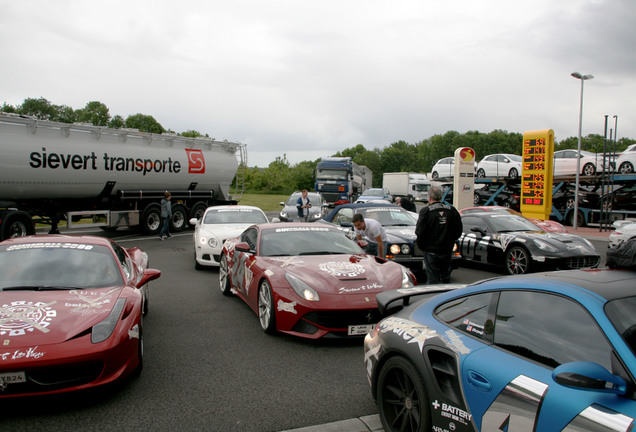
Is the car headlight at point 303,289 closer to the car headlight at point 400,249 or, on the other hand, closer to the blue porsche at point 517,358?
the blue porsche at point 517,358

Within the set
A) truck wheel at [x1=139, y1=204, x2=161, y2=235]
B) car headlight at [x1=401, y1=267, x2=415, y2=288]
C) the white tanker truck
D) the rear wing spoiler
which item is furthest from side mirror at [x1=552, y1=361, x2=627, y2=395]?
truck wheel at [x1=139, y1=204, x2=161, y2=235]

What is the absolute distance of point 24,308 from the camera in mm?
4094

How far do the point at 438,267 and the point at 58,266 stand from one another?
467 cm

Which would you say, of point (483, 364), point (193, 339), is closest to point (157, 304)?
point (193, 339)

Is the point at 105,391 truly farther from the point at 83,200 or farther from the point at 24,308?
the point at 83,200

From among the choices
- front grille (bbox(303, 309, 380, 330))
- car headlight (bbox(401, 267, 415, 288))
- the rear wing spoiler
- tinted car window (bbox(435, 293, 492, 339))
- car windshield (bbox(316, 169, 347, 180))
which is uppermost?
car windshield (bbox(316, 169, 347, 180))

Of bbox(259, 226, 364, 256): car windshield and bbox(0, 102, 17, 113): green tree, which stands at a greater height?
bbox(0, 102, 17, 113): green tree

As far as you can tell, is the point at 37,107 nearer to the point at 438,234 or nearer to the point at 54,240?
the point at 54,240

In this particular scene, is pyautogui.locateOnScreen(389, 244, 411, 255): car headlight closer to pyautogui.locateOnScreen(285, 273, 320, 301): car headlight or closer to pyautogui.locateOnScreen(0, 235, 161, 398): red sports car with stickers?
pyautogui.locateOnScreen(285, 273, 320, 301): car headlight

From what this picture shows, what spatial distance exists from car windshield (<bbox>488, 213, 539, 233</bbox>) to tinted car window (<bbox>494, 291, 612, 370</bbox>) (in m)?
8.65

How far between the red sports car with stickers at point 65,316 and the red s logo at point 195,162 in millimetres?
14721

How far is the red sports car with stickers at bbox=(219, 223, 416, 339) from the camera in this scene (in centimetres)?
532

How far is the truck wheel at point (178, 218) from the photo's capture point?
63.2 feet

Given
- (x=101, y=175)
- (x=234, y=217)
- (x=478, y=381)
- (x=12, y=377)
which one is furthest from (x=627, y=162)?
(x=12, y=377)
